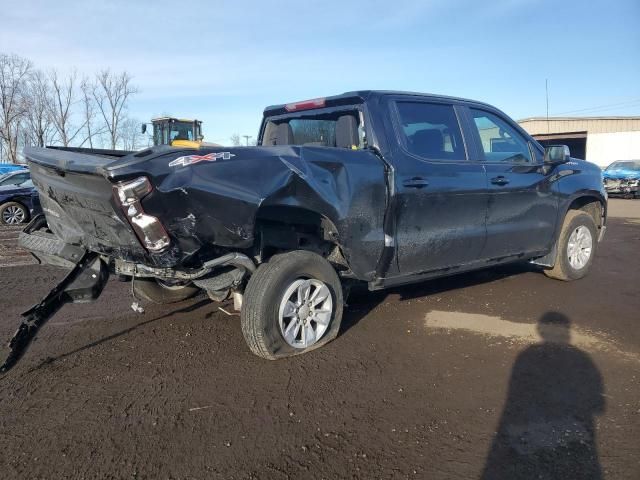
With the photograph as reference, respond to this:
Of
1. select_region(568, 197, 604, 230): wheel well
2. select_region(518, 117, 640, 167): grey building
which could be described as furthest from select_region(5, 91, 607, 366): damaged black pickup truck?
select_region(518, 117, 640, 167): grey building

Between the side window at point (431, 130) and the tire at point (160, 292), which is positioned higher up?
the side window at point (431, 130)

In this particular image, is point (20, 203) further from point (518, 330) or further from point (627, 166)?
point (627, 166)

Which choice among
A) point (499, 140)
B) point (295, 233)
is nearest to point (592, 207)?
point (499, 140)

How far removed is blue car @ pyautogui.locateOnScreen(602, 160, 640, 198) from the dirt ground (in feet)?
67.7

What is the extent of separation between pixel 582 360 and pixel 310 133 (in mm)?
3081

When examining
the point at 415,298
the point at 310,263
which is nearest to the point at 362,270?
the point at 310,263

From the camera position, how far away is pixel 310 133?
520 centimetres

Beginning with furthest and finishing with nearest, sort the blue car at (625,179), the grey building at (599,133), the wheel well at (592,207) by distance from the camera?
1. the grey building at (599,133)
2. the blue car at (625,179)
3. the wheel well at (592,207)

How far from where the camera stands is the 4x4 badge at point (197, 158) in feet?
10.5

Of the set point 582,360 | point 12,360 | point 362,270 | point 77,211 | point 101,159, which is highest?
point 101,159

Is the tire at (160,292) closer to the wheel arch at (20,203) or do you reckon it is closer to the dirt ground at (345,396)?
the dirt ground at (345,396)

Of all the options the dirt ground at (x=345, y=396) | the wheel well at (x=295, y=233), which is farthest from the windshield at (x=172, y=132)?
the wheel well at (x=295, y=233)

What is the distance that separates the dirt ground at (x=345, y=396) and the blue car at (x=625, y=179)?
67.7ft

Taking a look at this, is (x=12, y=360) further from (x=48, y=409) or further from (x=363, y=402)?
(x=363, y=402)
